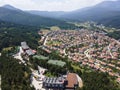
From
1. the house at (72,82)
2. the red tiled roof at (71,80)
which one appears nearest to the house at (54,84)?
the house at (72,82)

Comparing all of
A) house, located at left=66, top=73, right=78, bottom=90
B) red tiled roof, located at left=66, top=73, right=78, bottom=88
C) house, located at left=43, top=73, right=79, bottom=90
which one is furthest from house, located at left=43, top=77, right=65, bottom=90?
red tiled roof, located at left=66, top=73, right=78, bottom=88

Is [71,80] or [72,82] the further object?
[71,80]

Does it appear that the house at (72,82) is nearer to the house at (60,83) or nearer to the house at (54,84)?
the house at (60,83)

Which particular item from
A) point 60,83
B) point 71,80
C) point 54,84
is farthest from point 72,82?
point 54,84

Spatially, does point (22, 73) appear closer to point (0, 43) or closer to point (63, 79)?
point (63, 79)

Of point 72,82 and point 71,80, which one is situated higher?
point 71,80

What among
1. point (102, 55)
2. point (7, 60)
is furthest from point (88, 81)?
point (102, 55)

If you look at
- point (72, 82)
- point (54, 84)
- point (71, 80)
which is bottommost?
point (54, 84)

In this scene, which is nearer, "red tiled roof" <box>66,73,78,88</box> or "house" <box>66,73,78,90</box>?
"house" <box>66,73,78,90</box>

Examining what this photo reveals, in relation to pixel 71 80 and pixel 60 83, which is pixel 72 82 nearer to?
pixel 71 80

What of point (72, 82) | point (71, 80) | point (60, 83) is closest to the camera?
point (60, 83)

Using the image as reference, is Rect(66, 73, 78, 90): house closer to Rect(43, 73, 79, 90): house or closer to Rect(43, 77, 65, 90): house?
Rect(43, 73, 79, 90): house
